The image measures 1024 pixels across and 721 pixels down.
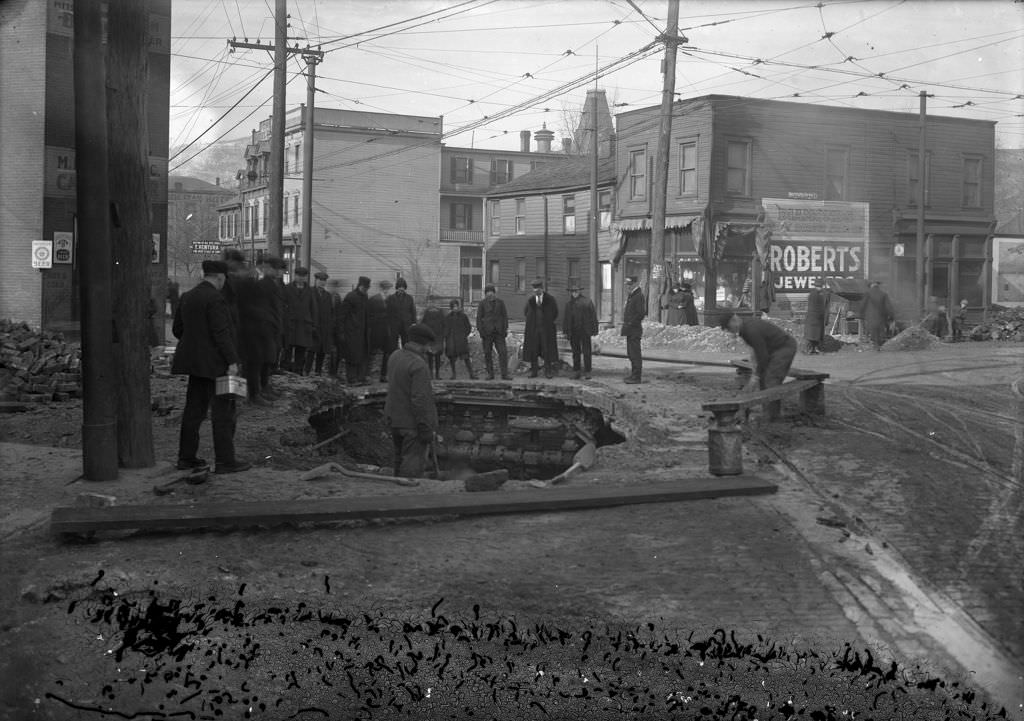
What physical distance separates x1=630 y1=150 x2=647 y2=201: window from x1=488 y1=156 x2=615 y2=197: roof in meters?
2.54

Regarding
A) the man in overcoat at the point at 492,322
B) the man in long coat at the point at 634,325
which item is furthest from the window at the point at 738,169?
the man in overcoat at the point at 492,322

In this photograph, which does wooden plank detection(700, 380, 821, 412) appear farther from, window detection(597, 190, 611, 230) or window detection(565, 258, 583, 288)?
window detection(565, 258, 583, 288)

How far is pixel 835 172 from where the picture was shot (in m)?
30.3

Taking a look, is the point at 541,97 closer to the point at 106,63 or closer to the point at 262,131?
Answer: the point at 106,63

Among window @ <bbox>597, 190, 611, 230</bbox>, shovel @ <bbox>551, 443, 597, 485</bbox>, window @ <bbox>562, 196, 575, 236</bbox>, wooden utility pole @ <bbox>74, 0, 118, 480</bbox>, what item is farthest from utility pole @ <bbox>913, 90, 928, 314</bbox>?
wooden utility pole @ <bbox>74, 0, 118, 480</bbox>

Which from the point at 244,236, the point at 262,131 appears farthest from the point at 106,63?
the point at 244,236

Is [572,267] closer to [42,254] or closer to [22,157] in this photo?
[42,254]

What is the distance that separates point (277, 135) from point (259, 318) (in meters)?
10.5

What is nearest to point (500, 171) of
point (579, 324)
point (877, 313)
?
point (877, 313)

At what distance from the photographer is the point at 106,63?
8.39m

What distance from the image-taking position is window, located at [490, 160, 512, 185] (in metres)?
60.7

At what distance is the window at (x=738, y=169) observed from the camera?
33094mm

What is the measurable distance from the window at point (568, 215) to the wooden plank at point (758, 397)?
31.9 m

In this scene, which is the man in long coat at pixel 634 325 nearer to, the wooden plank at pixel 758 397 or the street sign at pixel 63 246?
the wooden plank at pixel 758 397
